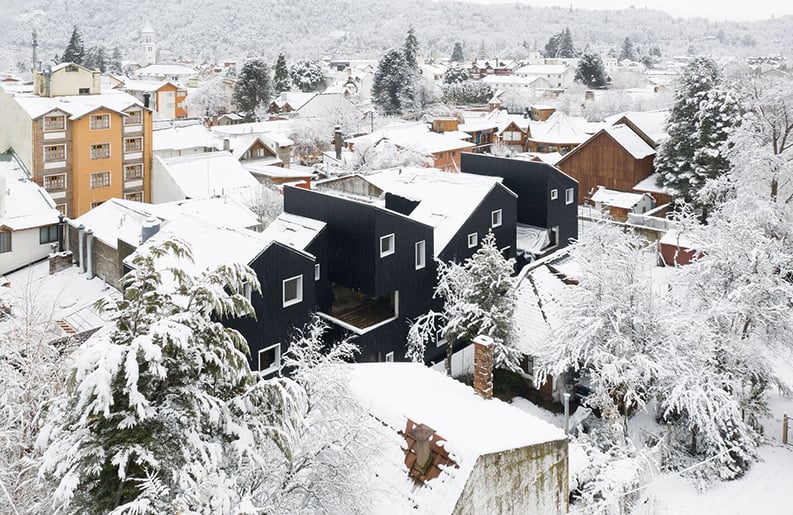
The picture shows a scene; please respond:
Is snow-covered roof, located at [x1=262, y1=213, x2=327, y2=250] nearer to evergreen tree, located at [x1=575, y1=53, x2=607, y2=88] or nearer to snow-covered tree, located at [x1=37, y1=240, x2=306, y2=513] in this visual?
snow-covered tree, located at [x1=37, y1=240, x2=306, y2=513]

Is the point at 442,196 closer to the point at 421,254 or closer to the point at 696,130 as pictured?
the point at 421,254

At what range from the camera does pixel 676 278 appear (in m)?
21.1

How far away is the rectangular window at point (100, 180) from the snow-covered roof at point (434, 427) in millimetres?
30478

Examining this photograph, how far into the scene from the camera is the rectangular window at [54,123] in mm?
36875

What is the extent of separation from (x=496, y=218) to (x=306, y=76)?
273 ft

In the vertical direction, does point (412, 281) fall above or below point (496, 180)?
below


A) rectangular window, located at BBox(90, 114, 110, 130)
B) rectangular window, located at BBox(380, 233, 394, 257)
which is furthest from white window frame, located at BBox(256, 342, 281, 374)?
rectangular window, located at BBox(90, 114, 110, 130)

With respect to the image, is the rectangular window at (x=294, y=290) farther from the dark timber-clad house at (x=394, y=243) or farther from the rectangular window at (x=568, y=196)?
the rectangular window at (x=568, y=196)

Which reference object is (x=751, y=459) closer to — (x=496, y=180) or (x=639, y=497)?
(x=639, y=497)

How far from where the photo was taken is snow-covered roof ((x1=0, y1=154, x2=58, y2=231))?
88.7ft

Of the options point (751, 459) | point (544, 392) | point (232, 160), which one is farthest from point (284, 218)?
point (232, 160)

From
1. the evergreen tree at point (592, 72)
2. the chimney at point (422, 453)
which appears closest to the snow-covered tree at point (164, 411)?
the chimney at point (422, 453)

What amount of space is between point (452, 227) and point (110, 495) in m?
18.5

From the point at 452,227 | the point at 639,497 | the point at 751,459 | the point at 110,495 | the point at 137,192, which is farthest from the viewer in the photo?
the point at 137,192
